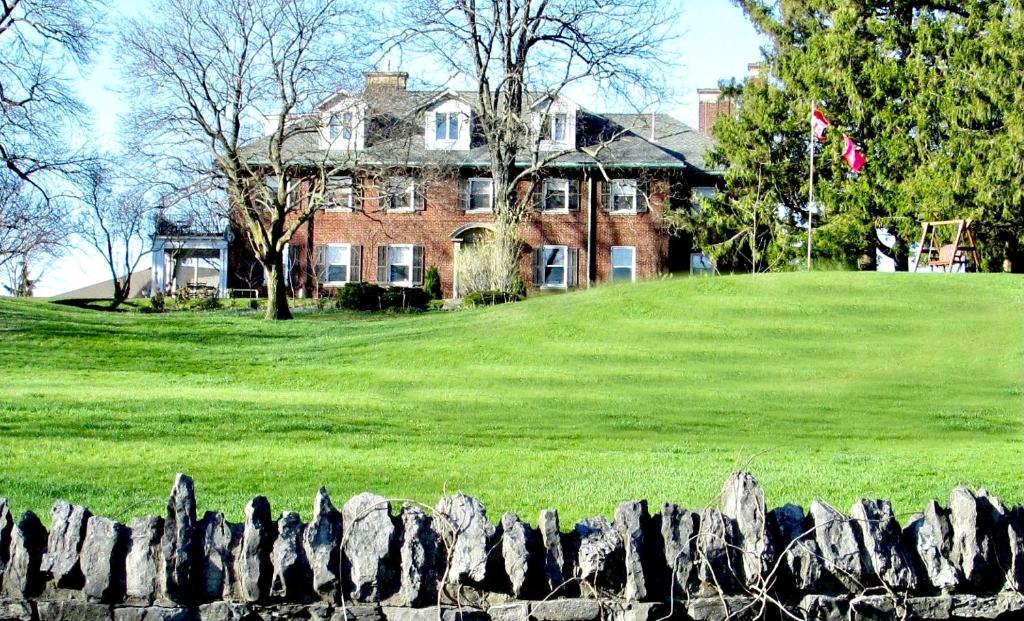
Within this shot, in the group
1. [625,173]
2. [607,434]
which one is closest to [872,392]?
[607,434]

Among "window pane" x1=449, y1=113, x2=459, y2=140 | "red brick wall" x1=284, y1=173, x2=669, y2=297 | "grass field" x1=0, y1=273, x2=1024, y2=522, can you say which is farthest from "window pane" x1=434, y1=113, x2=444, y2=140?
"grass field" x1=0, y1=273, x2=1024, y2=522

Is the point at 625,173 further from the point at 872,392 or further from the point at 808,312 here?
the point at 872,392

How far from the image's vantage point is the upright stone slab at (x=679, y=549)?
190 inches

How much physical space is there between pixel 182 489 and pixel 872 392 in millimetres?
16156

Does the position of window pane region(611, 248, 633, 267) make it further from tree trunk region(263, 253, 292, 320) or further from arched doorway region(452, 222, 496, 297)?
tree trunk region(263, 253, 292, 320)

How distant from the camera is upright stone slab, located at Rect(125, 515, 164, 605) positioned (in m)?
4.77

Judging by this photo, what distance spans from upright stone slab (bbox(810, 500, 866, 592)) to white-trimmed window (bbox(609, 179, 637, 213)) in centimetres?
4217

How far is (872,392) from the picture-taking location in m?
19.2

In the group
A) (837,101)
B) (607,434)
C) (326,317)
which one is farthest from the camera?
(837,101)

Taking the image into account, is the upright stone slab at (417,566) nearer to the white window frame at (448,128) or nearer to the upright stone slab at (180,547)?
the upright stone slab at (180,547)

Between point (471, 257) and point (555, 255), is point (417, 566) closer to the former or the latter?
point (471, 257)

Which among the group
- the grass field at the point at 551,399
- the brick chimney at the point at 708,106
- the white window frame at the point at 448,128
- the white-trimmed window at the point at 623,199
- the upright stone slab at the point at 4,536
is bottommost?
the grass field at the point at 551,399

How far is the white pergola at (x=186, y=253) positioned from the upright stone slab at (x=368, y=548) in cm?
4278

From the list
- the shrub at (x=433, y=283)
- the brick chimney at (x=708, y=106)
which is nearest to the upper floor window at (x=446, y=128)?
the shrub at (x=433, y=283)
